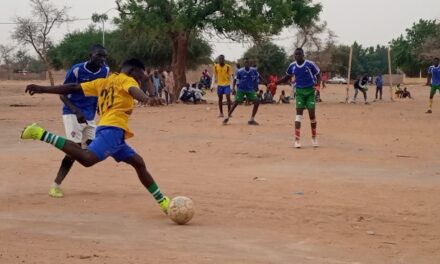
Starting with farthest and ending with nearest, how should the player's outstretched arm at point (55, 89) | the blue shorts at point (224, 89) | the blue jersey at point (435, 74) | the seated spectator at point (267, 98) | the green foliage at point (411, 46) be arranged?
the green foliage at point (411, 46) < the seated spectator at point (267, 98) < the blue jersey at point (435, 74) < the blue shorts at point (224, 89) < the player's outstretched arm at point (55, 89)

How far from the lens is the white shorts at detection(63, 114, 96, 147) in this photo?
29.5 feet

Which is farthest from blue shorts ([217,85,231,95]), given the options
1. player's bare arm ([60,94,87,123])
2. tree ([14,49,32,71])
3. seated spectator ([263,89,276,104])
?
tree ([14,49,32,71])

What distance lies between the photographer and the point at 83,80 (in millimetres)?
8828

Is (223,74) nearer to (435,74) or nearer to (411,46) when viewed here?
(435,74)

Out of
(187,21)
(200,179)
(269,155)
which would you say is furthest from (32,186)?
(187,21)

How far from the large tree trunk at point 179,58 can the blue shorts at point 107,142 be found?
92.1ft

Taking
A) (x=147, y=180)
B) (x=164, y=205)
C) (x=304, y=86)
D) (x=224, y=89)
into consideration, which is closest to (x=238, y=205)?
(x=164, y=205)

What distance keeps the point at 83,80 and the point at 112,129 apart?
185cm

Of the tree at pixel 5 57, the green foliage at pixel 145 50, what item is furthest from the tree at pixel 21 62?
the green foliage at pixel 145 50

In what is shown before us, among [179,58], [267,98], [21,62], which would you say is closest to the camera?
[267,98]

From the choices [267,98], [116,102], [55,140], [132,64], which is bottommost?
[267,98]

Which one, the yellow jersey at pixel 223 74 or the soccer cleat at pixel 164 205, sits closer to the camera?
the soccer cleat at pixel 164 205

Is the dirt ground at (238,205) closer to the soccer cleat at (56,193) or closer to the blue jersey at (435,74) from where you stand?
the soccer cleat at (56,193)

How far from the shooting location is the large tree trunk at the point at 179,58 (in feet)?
116
